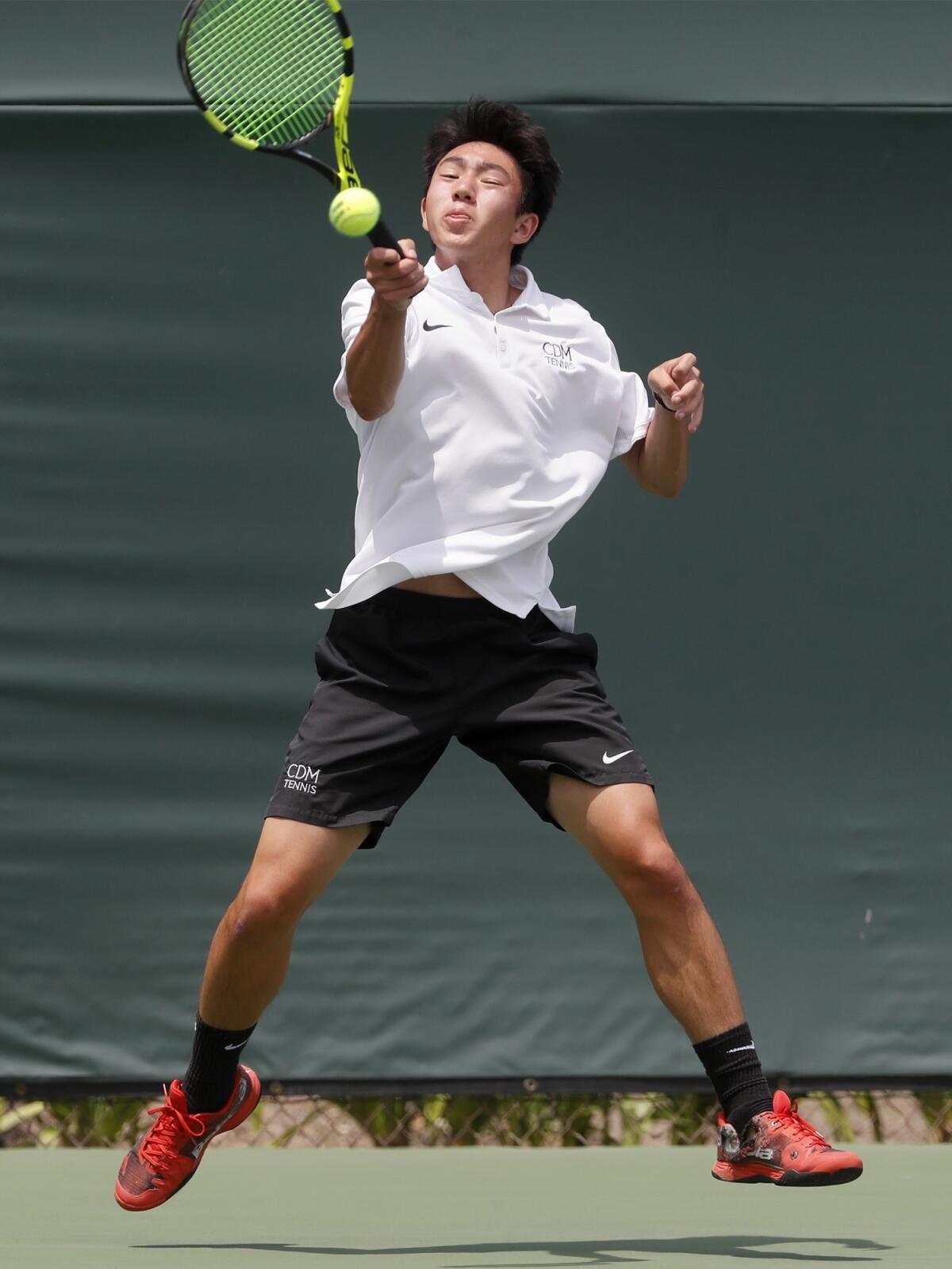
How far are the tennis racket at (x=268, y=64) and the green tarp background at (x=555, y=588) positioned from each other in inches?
45.8

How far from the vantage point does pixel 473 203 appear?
290cm

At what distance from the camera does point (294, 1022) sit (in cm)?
393

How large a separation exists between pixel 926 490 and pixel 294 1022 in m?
1.72

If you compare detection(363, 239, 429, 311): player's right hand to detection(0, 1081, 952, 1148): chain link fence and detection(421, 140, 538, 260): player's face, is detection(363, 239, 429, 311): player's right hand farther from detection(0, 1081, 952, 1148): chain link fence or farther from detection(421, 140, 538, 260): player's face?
detection(0, 1081, 952, 1148): chain link fence

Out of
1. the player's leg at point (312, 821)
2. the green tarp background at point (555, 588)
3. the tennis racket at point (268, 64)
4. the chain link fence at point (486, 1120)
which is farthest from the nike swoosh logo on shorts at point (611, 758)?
the chain link fence at point (486, 1120)

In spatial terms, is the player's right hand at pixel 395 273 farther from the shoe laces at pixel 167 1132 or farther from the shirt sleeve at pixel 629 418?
the shoe laces at pixel 167 1132

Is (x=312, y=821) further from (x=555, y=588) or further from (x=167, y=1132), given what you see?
(x=555, y=588)

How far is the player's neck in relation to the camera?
2.94 metres

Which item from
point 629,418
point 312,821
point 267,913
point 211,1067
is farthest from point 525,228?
point 211,1067

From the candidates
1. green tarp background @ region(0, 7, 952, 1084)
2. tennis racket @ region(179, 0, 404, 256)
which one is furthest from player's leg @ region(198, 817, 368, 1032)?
green tarp background @ region(0, 7, 952, 1084)

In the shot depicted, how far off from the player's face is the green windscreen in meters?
0.22

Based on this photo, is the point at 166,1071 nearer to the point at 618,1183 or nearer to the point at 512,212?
the point at 618,1183

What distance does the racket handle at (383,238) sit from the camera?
2445mm

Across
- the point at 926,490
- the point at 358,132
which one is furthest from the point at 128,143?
the point at 926,490
